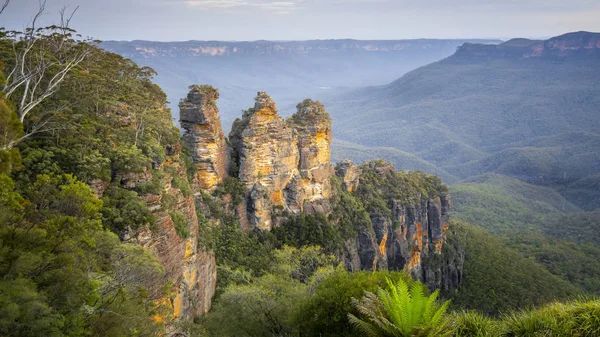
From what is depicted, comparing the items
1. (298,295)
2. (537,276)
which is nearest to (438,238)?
(537,276)

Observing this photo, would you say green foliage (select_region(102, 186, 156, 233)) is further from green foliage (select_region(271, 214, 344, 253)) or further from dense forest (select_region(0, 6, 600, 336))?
green foliage (select_region(271, 214, 344, 253))

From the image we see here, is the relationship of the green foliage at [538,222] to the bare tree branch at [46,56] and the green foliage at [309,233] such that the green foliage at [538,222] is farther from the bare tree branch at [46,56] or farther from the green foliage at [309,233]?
the bare tree branch at [46,56]

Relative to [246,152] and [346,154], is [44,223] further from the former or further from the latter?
[346,154]

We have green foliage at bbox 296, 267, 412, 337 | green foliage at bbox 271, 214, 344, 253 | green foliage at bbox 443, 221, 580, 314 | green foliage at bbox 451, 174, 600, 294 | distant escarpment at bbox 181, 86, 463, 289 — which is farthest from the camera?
green foliage at bbox 451, 174, 600, 294

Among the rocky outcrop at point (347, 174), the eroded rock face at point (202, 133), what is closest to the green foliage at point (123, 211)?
the eroded rock face at point (202, 133)

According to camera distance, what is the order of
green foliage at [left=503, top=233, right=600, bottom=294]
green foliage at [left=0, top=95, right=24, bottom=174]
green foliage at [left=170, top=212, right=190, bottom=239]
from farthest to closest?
green foliage at [left=503, top=233, right=600, bottom=294]
green foliage at [left=170, top=212, right=190, bottom=239]
green foliage at [left=0, top=95, right=24, bottom=174]

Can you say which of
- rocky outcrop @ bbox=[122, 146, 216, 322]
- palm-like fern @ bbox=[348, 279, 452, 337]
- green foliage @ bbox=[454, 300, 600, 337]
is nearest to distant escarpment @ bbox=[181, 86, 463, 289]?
rocky outcrop @ bbox=[122, 146, 216, 322]

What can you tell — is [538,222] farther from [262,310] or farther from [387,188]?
[262,310]

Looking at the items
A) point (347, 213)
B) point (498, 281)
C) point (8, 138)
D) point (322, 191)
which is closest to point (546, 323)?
point (8, 138)
